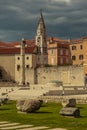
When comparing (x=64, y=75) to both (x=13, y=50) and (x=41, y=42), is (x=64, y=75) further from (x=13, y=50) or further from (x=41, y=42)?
(x=41, y=42)

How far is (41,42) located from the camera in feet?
366

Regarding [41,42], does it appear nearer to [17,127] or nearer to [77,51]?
[77,51]

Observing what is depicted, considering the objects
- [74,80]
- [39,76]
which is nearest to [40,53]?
[39,76]

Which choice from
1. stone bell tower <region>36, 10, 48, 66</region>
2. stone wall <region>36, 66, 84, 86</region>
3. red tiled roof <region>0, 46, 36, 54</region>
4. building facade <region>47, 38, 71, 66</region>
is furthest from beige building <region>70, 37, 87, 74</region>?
stone wall <region>36, 66, 84, 86</region>

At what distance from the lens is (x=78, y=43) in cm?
10406

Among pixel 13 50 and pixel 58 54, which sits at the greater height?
pixel 13 50

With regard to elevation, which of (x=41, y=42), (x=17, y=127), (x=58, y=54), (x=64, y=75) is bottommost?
(x=17, y=127)

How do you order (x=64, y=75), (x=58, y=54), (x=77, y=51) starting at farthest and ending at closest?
1. (x=58, y=54)
2. (x=77, y=51)
3. (x=64, y=75)

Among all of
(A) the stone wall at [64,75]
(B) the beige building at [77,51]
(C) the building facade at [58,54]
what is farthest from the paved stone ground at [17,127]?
(C) the building facade at [58,54]

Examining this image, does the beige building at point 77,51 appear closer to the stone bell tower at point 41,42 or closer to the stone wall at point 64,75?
the stone bell tower at point 41,42

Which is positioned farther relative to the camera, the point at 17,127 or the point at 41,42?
the point at 41,42

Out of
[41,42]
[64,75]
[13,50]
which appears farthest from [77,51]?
[64,75]

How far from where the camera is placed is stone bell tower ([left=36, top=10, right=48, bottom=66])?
10219 cm

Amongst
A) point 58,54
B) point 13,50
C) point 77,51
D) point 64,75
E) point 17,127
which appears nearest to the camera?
point 17,127
